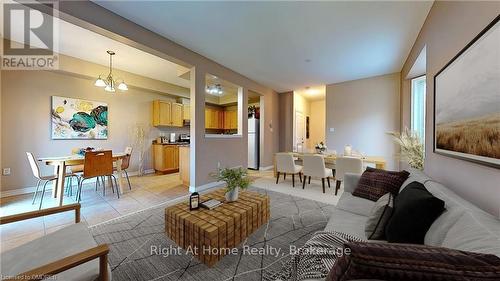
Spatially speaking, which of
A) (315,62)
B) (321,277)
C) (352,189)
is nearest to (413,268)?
(321,277)

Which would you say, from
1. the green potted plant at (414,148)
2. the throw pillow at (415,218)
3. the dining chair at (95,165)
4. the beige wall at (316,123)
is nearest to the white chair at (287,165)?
the green potted plant at (414,148)

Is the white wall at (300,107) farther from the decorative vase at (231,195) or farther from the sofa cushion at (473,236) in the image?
the sofa cushion at (473,236)

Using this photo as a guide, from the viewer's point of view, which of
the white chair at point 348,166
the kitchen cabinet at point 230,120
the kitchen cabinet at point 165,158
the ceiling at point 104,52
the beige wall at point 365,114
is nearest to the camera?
the ceiling at point 104,52

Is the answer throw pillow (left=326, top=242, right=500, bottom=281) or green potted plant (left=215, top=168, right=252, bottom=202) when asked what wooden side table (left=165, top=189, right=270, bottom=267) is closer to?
green potted plant (left=215, top=168, right=252, bottom=202)

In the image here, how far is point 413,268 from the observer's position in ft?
1.67

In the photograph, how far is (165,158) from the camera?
4988mm

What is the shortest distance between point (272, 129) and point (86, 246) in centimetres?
534

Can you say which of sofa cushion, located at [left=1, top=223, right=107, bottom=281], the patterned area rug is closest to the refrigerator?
the patterned area rug

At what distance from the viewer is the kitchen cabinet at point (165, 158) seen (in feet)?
16.3

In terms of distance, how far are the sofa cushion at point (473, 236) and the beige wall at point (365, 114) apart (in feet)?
13.9

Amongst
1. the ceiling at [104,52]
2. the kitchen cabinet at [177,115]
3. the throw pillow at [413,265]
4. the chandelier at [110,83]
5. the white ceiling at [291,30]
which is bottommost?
the throw pillow at [413,265]

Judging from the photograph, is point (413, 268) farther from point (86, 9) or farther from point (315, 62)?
point (315, 62)

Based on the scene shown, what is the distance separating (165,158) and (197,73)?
2.67 m

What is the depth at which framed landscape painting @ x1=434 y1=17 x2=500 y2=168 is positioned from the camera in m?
1.01
